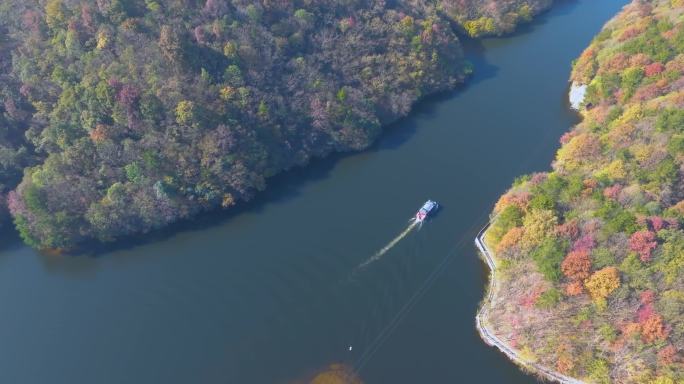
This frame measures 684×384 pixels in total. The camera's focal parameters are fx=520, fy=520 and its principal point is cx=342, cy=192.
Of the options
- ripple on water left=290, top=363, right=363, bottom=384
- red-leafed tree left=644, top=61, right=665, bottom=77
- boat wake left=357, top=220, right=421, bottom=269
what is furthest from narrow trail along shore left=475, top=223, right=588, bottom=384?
red-leafed tree left=644, top=61, right=665, bottom=77

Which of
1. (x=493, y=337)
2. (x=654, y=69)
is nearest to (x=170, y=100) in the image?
(x=493, y=337)

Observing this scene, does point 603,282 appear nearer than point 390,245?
Yes

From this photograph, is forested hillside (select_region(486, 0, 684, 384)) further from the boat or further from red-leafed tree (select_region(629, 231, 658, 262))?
the boat

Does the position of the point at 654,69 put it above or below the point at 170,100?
below

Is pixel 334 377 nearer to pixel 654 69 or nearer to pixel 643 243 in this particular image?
pixel 643 243

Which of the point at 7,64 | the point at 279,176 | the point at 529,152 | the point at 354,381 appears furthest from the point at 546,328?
the point at 7,64

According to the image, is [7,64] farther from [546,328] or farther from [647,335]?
[647,335]

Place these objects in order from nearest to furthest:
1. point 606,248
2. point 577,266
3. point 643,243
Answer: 1. point 643,243
2. point 577,266
3. point 606,248

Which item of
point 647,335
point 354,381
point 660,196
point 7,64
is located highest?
point 7,64
